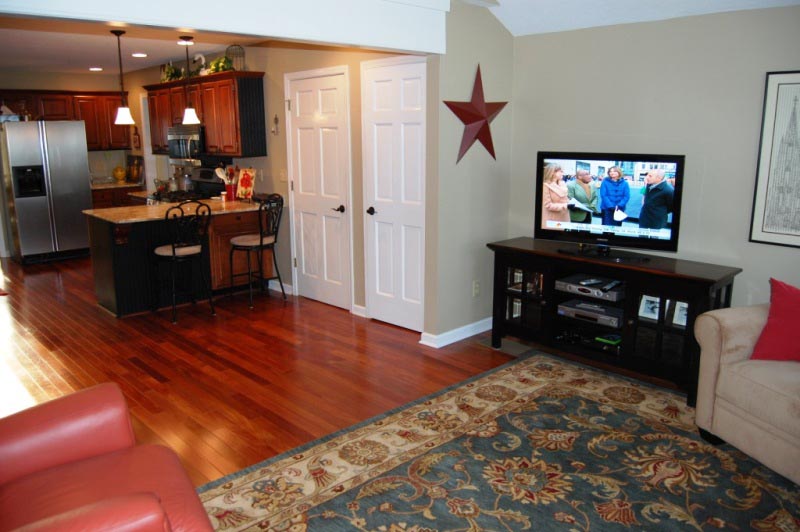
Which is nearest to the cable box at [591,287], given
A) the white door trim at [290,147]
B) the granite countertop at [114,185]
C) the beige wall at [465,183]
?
the beige wall at [465,183]

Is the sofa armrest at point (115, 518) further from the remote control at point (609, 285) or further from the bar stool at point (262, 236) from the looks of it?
the bar stool at point (262, 236)

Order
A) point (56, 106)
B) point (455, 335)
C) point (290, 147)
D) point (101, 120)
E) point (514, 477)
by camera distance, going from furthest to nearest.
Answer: point (101, 120) → point (56, 106) → point (290, 147) → point (455, 335) → point (514, 477)

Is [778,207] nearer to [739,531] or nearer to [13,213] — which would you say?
[739,531]

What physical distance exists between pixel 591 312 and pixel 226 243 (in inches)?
140

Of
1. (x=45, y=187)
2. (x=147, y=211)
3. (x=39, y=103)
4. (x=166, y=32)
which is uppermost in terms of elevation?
(x=166, y=32)

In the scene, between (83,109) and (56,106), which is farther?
Answer: (83,109)

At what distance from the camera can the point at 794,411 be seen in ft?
8.87

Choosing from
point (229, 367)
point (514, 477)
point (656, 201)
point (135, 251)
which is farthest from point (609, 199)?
point (135, 251)

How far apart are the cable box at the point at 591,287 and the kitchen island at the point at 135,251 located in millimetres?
3197

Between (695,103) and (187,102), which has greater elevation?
(187,102)

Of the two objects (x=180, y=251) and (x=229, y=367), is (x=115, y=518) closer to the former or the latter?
(x=229, y=367)

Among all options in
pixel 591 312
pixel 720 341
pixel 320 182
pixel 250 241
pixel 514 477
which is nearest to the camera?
pixel 514 477

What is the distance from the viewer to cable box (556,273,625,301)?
159 inches

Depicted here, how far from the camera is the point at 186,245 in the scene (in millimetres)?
5488
